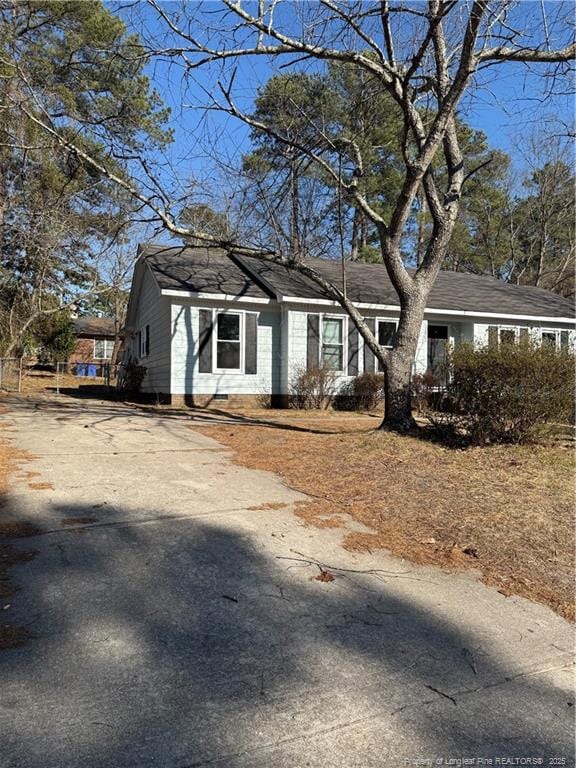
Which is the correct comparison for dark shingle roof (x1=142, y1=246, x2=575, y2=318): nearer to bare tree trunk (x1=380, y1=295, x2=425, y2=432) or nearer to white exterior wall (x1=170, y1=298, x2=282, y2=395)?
white exterior wall (x1=170, y1=298, x2=282, y2=395)

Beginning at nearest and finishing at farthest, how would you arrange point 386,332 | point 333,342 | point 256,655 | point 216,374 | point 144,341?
point 256,655 → point 216,374 → point 333,342 → point 386,332 → point 144,341

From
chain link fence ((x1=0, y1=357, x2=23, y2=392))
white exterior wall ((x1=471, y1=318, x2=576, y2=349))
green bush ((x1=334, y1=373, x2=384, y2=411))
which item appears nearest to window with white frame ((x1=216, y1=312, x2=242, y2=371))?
green bush ((x1=334, y1=373, x2=384, y2=411))

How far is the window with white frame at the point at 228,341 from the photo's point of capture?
14314 millimetres

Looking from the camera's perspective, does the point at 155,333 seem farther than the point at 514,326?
No

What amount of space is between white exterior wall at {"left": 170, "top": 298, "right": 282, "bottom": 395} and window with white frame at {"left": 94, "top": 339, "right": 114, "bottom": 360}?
95.1 ft

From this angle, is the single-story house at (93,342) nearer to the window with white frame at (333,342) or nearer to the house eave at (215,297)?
the house eave at (215,297)

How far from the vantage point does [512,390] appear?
6.54m

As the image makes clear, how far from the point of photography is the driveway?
1869 millimetres

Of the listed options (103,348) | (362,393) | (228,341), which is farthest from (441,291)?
(103,348)

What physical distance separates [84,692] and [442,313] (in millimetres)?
15387

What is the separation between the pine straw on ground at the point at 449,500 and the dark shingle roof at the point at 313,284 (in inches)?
292

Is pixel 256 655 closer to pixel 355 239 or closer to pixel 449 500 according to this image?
pixel 449 500

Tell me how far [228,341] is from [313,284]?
10.9 feet

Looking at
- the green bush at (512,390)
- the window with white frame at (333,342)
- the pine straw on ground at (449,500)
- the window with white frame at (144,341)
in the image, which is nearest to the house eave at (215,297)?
the window with white frame at (333,342)
